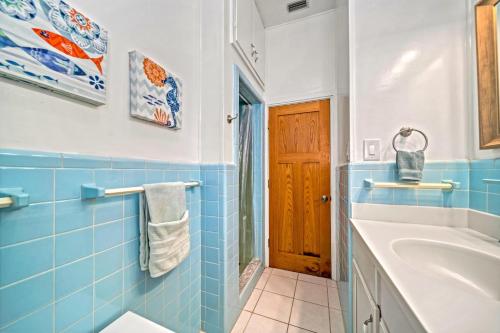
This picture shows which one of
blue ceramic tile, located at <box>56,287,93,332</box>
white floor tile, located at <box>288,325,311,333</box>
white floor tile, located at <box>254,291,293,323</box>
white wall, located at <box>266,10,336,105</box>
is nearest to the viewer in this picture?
blue ceramic tile, located at <box>56,287,93,332</box>

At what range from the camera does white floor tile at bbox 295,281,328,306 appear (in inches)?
62.5

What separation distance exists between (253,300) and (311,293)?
548 mm

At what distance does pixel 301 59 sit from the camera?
2006mm

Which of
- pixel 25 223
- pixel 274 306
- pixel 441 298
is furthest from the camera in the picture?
pixel 274 306

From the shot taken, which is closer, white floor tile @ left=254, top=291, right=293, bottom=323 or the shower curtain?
white floor tile @ left=254, top=291, right=293, bottom=323

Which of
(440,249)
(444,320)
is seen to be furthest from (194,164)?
(440,249)

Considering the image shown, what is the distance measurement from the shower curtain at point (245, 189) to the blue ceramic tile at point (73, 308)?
1246 millimetres

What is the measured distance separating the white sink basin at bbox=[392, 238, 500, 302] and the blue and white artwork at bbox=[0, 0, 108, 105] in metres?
1.32

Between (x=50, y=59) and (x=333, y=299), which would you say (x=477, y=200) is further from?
(x=50, y=59)

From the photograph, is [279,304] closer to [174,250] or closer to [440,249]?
[174,250]

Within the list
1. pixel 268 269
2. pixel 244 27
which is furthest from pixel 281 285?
pixel 244 27

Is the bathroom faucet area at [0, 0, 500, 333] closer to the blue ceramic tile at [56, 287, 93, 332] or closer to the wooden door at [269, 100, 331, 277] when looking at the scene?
the blue ceramic tile at [56, 287, 93, 332]

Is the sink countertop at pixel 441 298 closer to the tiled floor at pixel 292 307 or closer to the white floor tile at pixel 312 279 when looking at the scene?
the tiled floor at pixel 292 307

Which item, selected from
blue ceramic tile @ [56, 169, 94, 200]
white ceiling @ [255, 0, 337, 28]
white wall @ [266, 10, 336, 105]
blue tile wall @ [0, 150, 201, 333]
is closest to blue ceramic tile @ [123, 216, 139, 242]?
blue tile wall @ [0, 150, 201, 333]
